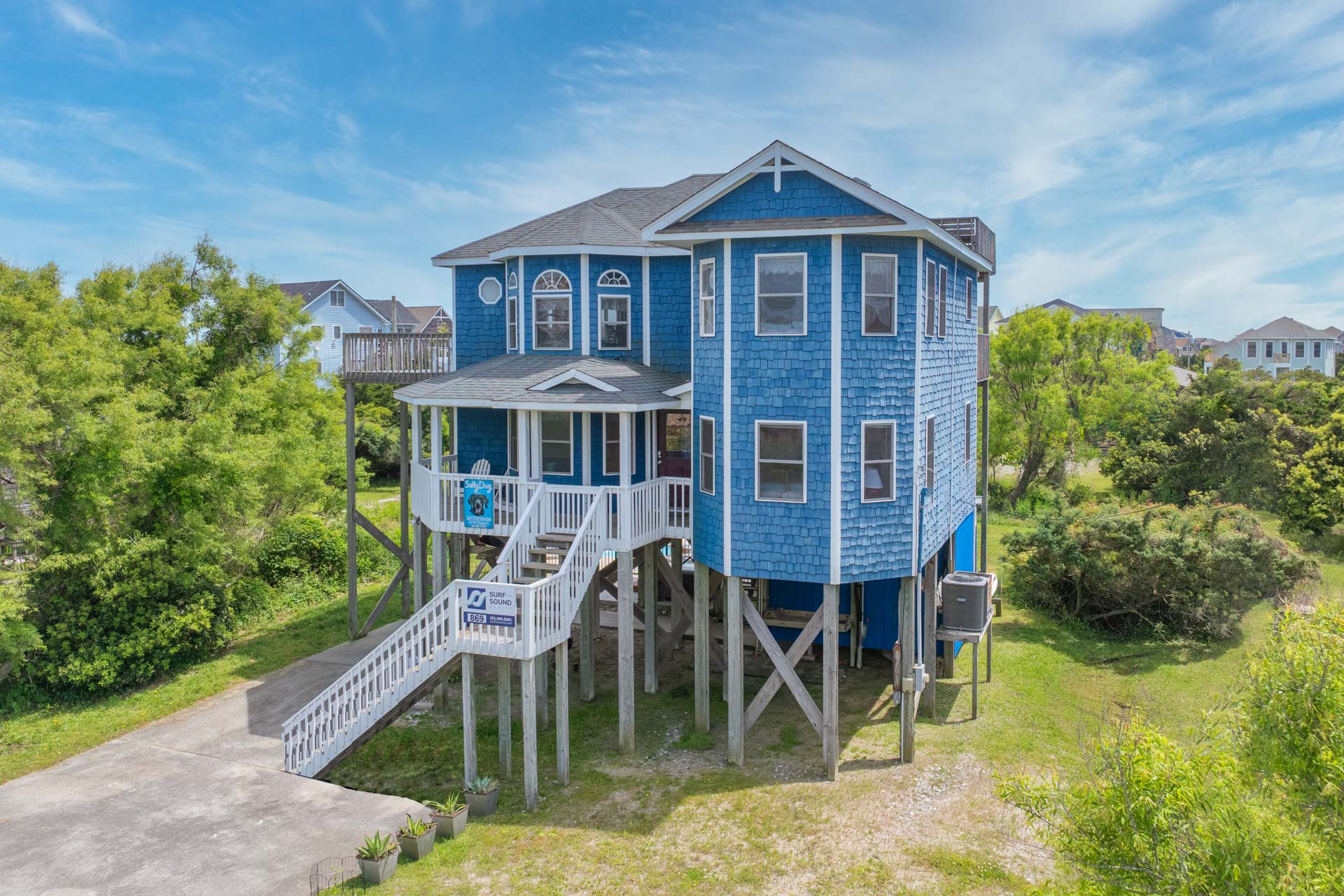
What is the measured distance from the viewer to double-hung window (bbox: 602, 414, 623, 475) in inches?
664

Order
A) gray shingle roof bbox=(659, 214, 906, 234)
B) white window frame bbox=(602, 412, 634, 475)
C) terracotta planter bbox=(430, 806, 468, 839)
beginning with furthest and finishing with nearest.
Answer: white window frame bbox=(602, 412, 634, 475) < gray shingle roof bbox=(659, 214, 906, 234) < terracotta planter bbox=(430, 806, 468, 839)

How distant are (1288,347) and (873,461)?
272 ft

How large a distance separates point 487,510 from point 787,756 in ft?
21.2

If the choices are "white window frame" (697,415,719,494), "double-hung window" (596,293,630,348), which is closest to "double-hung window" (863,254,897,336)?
"white window frame" (697,415,719,494)

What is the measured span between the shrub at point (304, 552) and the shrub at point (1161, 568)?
18987 millimetres

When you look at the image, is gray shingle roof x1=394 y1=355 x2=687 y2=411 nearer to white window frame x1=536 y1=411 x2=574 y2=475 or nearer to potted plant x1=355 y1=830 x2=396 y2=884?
white window frame x1=536 y1=411 x2=574 y2=475

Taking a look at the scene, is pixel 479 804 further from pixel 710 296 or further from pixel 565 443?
pixel 710 296

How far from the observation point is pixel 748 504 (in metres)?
14.2

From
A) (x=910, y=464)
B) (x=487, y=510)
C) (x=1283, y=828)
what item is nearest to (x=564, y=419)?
(x=487, y=510)

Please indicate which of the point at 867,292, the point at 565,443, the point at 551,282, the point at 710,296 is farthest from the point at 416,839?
the point at 551,282

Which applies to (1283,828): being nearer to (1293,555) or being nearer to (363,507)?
(1293,555)

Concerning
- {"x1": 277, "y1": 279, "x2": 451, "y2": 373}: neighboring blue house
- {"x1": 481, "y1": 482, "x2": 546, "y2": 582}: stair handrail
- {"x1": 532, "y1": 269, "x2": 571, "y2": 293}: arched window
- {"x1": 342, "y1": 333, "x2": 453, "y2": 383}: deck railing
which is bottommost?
{"x1": 481, "y1": 482, "x2": 546, "y2": 582}: stair handrail

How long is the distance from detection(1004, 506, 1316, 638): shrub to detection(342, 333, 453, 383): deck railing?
14728mm

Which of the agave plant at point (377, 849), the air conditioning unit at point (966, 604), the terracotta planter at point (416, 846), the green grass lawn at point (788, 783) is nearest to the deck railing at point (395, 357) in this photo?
the green grass lawn at point (788, 783)
